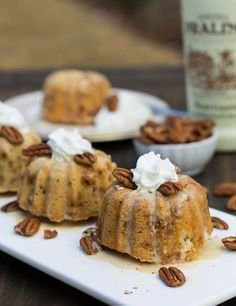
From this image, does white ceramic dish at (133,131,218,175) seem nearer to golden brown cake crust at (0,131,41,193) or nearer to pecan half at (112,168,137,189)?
golden brown cake crust at (0,131,41,193)

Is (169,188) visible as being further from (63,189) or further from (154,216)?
(63,189)

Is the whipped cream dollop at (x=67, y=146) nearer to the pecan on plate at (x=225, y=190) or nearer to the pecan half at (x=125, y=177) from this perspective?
the pecan half at (x=125, y=177)

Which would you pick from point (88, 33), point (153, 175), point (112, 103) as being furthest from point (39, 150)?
point (88, 33)

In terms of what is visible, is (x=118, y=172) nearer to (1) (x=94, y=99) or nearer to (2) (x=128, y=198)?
(2) (x=128, y=198)

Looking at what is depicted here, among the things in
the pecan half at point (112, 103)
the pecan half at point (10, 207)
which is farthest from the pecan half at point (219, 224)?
the pecan half at point (112, 103)

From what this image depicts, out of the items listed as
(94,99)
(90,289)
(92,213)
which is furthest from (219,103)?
(90,289)

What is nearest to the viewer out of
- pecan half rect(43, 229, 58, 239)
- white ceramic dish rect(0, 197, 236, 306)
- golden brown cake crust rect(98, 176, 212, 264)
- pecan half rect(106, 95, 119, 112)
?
white ceramic dish rect(0, 197, 236, 306)

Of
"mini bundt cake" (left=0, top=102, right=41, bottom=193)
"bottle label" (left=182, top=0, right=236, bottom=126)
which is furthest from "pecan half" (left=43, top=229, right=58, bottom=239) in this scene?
"bottle label" (left=182, top=0, right=236, bottom=126)
